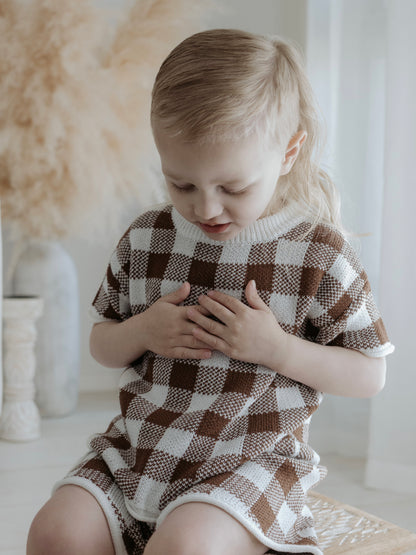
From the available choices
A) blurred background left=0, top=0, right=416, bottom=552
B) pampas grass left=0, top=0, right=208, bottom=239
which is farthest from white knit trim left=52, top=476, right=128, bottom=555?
pampas grass left=0, top=0, right=208, bottom=239

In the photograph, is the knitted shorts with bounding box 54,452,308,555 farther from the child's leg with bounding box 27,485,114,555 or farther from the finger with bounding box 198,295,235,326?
the finger with bounding box 198,295,235,326

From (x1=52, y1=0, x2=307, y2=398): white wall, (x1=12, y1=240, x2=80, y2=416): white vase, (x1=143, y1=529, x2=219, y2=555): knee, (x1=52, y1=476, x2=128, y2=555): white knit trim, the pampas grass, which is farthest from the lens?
(x1=52, y1=0, x2=307, y2=398): white wall

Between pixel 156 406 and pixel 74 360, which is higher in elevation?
pixel 156 406

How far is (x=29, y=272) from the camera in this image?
6.88 ft

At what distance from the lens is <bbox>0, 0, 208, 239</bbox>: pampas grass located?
1888 mm

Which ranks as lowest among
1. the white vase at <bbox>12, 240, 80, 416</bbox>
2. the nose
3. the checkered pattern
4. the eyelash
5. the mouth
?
the white vase at <bbox>12, 240, 80, 416</bbox>

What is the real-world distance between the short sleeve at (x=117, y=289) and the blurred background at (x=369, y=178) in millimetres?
398

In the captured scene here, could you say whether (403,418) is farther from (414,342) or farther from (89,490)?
(89,490)

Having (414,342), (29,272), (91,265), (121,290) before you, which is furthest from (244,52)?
(91,265)

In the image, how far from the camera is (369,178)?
5.99ft

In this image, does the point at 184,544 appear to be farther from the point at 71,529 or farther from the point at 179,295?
the point at 179,295

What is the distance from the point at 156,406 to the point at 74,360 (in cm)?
127

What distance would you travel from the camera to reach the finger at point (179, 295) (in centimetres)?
94

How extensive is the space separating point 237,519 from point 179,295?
288mm
